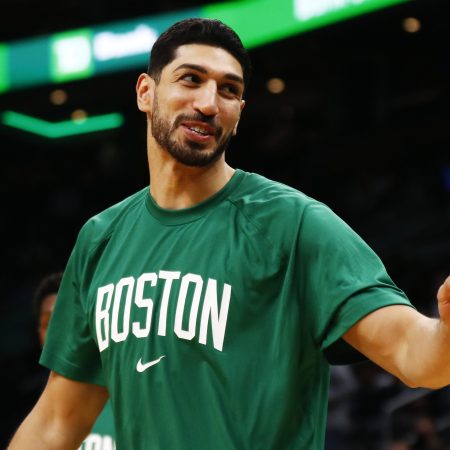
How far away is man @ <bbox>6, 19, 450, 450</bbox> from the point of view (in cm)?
228

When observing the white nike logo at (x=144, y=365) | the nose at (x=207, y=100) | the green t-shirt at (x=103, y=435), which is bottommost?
the green t-shirt at (x=103, y=435)

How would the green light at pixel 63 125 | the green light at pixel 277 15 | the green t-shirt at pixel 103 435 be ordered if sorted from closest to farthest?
the green t-shirt at pixel 103 435
the green light at pixel 277 15
the green light at pixel 63 125

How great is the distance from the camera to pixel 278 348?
7.81ft

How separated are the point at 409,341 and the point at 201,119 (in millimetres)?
807

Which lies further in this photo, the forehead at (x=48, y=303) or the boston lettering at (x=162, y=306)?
the forehead at (x=48, y=303)

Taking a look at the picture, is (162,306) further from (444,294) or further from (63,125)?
(63,125)

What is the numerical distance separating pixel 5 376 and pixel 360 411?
5845mm

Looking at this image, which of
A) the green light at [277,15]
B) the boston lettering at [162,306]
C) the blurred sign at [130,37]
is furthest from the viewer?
the blurred sign at [130,37]

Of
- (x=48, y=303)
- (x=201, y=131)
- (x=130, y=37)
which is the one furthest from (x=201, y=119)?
(x=130, y=37)

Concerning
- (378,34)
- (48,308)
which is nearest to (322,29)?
(378,34)

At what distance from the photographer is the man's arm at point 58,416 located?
2875mm

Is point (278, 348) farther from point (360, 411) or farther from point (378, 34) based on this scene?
point (378, 34)

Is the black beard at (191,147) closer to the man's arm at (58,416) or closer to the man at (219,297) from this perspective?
the man at (219,297)

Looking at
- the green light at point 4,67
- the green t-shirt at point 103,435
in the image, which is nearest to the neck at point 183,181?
the green t-shirt at point 103,435
